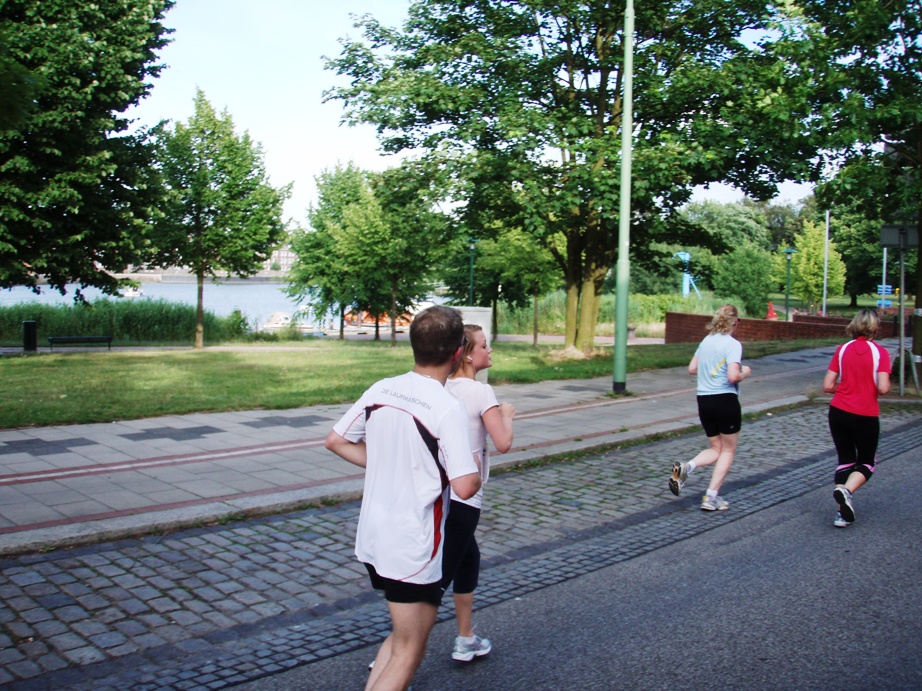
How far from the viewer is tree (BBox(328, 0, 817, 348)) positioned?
55.9 feet

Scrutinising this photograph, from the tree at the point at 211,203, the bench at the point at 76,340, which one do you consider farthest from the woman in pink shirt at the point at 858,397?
the bench at the point at 76,340

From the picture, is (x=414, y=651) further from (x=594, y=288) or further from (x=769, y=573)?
(x=594, y=288)

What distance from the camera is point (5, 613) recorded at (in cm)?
457

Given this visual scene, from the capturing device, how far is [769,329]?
1356 inches

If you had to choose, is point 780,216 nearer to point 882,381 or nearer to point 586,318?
point 586,318

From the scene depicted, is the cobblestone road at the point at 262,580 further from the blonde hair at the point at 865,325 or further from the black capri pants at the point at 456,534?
the blonde hair at the point at 865,325

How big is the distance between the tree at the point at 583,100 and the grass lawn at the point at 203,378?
3.25 m

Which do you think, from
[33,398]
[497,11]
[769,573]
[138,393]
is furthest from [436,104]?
[769,573]

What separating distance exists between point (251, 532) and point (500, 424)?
3.05 meters

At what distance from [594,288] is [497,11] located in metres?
7.11

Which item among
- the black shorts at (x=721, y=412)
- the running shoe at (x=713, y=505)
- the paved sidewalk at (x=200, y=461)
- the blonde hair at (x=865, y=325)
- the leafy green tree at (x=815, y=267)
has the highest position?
the leafy green tree at (x=815, y=267)

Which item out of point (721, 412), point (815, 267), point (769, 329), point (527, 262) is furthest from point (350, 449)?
point (815, 267)

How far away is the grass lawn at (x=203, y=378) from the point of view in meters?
11.6

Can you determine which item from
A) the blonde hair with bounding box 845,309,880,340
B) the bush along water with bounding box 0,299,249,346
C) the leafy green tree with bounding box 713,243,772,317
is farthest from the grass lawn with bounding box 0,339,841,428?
the leafy green tree with bounding box 713,243,772,317
